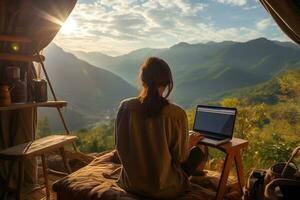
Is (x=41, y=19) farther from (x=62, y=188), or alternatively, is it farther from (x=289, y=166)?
(x=289, y=166)

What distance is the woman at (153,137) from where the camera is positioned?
2004 millimetres

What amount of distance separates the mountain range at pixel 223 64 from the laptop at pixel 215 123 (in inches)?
658

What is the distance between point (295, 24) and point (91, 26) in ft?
11.6

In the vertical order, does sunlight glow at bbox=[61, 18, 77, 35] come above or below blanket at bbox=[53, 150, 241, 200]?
above

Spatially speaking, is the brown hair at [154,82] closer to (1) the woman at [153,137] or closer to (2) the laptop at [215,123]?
(1) the woman at [153,137]

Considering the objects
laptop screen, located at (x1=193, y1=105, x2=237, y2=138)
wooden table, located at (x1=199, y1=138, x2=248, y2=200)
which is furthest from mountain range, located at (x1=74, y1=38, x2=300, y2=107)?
wooden table, located at (x1=199, y1=138, x2=248, y2=200)

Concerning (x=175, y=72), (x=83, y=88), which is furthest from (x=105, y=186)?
(x=175, y=72)

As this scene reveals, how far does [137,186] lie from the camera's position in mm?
2104

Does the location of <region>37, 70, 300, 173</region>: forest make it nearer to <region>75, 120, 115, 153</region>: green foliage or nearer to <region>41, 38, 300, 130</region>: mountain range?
<region>75, 120, 115, 153</region>: green foliage

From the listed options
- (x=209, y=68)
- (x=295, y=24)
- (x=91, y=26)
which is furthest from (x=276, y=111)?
(x=209, y=68)

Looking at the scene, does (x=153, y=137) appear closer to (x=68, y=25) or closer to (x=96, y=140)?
(x=68, y=25)

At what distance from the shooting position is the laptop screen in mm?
2649

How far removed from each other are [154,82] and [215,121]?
98cm

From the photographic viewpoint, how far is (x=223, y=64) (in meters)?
34.3
